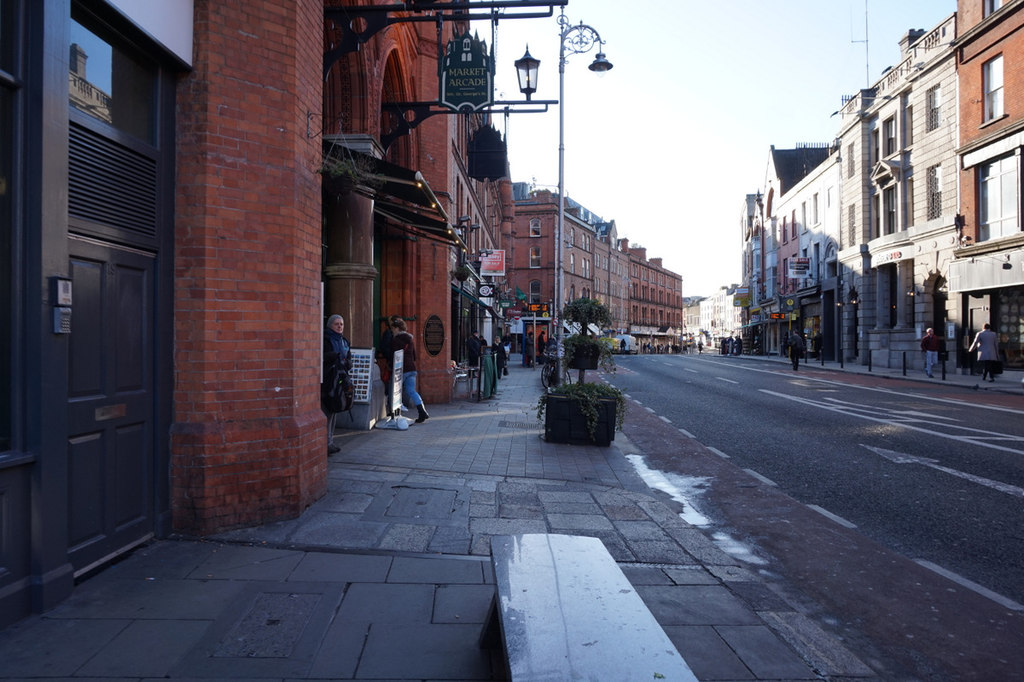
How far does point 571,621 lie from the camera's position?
2574 millimetres

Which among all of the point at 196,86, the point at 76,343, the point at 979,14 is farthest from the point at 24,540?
the point at 979,14

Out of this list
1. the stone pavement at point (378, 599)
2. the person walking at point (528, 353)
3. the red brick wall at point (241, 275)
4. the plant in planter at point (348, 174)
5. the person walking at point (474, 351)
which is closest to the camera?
the stone pavement at point (378, 599)

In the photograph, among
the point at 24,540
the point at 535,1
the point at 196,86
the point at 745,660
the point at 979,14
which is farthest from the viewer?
the point at 979,14

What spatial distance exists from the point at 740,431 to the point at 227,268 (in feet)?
28.7

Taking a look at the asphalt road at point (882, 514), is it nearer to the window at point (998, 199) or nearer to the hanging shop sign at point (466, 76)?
the hanging shop sign at point (466, 76)

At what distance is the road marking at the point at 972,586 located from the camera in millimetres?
3928

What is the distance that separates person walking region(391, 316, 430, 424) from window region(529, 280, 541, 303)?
174 feet

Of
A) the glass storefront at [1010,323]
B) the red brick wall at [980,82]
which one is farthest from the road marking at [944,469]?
the red brick wall at [980,82]

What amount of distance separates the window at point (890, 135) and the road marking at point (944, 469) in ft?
92.5

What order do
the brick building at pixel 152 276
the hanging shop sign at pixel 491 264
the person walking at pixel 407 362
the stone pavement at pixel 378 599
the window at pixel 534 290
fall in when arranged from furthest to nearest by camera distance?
the window at pixel 534 290 < the hanging shop sign at pixel 491 264 < the person walking at pixel 407 362 < the brick building at pixel 152 276 < the stone pavement at pixel 378 599

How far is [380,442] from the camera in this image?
920 centimetres

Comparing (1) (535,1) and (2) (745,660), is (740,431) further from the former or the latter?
(2) (745,660)

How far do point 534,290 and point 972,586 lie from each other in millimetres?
61674

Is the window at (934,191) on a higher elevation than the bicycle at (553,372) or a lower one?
higher
